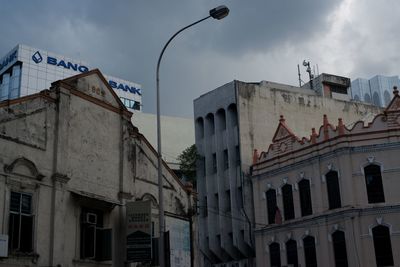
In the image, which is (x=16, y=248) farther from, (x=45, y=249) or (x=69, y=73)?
(x=69, y=73)

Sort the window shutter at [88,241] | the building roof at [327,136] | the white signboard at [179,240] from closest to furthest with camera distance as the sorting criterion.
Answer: the window shutter at [88,241] → the white signboard at [179,240] → the building roof at [327,136]

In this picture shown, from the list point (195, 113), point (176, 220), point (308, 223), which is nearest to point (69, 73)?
point (195, 113)

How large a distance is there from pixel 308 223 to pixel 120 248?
16967 millimetres

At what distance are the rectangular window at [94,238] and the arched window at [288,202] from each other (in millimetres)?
18547

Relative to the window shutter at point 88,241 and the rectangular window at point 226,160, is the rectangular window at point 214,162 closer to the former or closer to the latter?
the rectangular window at point 226,160

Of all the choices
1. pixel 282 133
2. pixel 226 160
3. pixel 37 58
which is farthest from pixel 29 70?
pixel 282 133

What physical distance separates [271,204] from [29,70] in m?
51.7

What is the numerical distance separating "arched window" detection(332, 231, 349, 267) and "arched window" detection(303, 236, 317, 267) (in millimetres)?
1615

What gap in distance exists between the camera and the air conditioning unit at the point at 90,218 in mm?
19038

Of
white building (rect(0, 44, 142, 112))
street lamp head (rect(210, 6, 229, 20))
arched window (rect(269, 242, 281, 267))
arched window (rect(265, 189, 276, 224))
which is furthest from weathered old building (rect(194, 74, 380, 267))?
white building (rect(0, 44, 142, 112))

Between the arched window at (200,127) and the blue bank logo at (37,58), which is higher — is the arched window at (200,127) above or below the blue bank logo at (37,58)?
below

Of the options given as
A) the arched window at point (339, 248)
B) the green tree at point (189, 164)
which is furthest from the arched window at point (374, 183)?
the green tree at point (189, 164)

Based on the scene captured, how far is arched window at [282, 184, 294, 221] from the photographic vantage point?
118 feet

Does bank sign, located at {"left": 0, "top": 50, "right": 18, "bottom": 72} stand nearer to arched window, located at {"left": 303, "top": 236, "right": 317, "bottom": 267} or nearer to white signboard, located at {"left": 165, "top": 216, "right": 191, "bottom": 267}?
arched window, located at {"left": 303, "top": 236, "right": 317, "bottom": 267}
